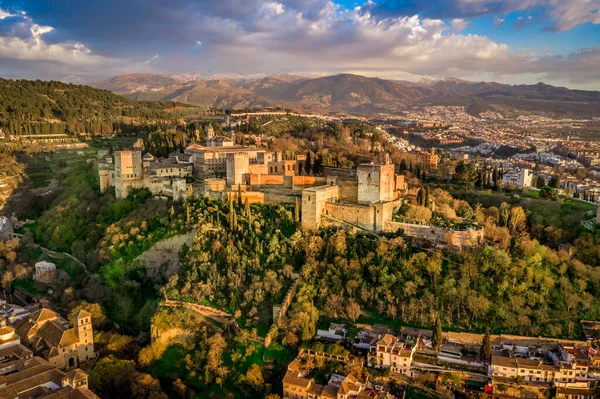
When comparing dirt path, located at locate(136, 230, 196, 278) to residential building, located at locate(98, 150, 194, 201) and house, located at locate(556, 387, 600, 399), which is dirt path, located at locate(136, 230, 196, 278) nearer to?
residential building, located at locate(98, 150, 194, 201)

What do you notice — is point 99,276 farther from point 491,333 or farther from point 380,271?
point 491,333

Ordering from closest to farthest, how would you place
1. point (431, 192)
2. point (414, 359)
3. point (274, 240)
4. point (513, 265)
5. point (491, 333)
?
point (414, 359)
point (491, 333)
point (513, 265)
point (274, 240)
point (431, 192)

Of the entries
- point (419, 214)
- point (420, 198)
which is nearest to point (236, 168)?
Answer: point (420, 198)

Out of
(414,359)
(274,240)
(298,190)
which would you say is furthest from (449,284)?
(298,190)

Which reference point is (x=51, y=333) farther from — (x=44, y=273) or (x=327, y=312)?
(x=327, y=312)

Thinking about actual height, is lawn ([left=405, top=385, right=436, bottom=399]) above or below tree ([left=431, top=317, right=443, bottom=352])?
below

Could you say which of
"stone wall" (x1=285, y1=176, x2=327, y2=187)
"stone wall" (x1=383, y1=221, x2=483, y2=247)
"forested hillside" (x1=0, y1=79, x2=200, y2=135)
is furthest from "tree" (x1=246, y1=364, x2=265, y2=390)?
"forested hillside" (x1=0, y1=79, x2=200, y2=135)

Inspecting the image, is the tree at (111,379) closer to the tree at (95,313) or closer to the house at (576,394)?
the tree at (95,313)
